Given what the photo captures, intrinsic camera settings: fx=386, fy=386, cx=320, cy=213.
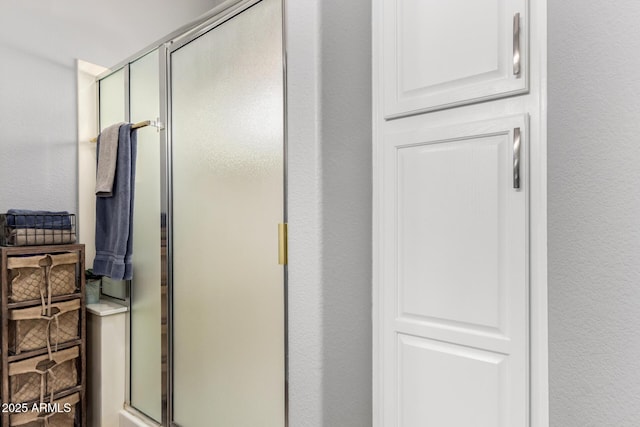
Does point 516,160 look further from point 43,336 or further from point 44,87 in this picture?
point 44,87

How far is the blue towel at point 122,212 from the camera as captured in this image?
5.51 feet

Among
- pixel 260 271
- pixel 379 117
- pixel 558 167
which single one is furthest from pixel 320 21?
pixel 260 271

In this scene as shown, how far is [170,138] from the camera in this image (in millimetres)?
1639

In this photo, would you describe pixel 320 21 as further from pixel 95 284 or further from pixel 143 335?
pixel 95 284

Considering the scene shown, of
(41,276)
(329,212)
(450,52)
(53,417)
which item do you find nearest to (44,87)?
(41,276)

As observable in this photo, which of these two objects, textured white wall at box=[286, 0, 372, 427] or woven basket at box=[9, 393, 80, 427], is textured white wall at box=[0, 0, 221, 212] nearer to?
woven basket at box=[9, 393, 80, 427]

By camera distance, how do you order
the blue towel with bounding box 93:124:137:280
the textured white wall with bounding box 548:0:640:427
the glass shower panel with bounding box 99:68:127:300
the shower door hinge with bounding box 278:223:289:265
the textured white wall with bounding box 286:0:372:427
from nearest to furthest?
the textured white wall with bounding box 548:0:640:427, the textured white wall with bounding box 286:0:372:427, the shower door hinge with bounding box 278:223:289:265, the blue towel with bounding box 93:124:137:280, the glass shower panel with bounding box 99:68:127:300

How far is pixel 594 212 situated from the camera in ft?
2.45

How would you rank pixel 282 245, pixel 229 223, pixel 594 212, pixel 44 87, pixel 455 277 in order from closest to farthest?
pixel 594 212, pixel 455 277, pixel 282 245, pixel 229 223, pixel 44 87

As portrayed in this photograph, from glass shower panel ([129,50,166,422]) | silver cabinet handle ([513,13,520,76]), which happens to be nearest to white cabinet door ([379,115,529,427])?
silver cabinet handle ([513,13,520,76])

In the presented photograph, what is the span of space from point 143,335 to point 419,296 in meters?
1.36

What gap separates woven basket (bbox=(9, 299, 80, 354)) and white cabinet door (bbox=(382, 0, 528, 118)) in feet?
5.10

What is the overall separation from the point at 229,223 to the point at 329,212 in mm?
555

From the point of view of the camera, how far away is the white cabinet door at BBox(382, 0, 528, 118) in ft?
2.82
